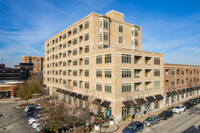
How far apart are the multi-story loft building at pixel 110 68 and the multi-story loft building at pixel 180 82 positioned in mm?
4676

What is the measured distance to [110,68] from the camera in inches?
1156

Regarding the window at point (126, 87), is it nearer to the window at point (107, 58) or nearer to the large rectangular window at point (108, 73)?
the large rectangular window at point (108, 73)

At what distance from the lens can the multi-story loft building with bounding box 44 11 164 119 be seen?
29.1 meters

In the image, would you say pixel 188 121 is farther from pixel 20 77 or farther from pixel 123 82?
pixel 20 77

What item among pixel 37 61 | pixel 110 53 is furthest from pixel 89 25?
pixel 37 61

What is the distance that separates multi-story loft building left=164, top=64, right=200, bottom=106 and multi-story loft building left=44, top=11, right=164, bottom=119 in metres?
4.68

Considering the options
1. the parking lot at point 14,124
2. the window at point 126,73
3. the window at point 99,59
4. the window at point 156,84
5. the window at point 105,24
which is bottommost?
the parking lot at point 14,124

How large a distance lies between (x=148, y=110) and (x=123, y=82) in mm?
12550

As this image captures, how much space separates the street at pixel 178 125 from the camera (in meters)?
23.7

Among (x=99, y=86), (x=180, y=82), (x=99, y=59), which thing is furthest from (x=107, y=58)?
(x=180, y=82)

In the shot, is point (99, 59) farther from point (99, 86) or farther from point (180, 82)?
point (180, 82)

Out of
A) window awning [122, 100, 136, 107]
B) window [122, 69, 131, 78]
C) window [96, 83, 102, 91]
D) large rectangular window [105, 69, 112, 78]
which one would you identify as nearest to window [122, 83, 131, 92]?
window [122, 69, 131, 78]

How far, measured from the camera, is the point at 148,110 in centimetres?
3531

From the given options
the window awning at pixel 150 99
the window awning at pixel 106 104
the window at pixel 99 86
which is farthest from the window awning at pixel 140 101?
the window at pixel 99 86
